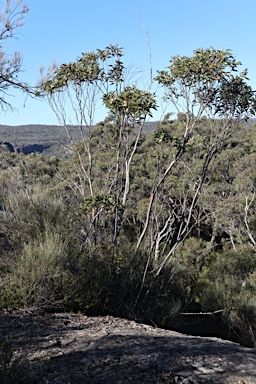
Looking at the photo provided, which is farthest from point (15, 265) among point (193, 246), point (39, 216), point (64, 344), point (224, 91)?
point (193, 246)

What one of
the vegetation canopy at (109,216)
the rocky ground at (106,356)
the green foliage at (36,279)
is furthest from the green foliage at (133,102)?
the rocky ground at (106,356)

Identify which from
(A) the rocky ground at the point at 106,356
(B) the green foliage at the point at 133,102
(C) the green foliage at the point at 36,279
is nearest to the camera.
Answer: (A) the rocky ground at the point at 106,356

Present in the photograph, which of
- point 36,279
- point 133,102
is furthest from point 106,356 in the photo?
point 133,102

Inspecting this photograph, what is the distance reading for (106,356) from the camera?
12.2ft

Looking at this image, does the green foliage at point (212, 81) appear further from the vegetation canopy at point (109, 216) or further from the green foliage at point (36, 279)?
the green foliage at point (36, 279)

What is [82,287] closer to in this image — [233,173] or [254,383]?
[254,383]

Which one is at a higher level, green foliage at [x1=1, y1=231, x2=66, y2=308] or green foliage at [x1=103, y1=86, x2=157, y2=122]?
green foliage at [x1=103, y1=86, x2=157, y2=122]

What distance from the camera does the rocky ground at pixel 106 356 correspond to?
3.27 m

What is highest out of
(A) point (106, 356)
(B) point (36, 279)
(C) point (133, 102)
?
(C) point (133, 102)

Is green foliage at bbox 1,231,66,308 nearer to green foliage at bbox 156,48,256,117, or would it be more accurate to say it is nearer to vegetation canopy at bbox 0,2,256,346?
vegetation canopy at bbox 0,2,256,346

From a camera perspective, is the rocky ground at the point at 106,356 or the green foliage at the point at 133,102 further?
the green foliage at the point at 133,102

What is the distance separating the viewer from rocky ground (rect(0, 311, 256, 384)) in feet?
10.7

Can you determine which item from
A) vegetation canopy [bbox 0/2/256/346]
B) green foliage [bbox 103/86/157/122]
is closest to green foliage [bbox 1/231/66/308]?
vegetation canopy [bbox 0/2/256/346]

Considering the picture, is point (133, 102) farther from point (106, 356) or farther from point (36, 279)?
point (106, 356)
